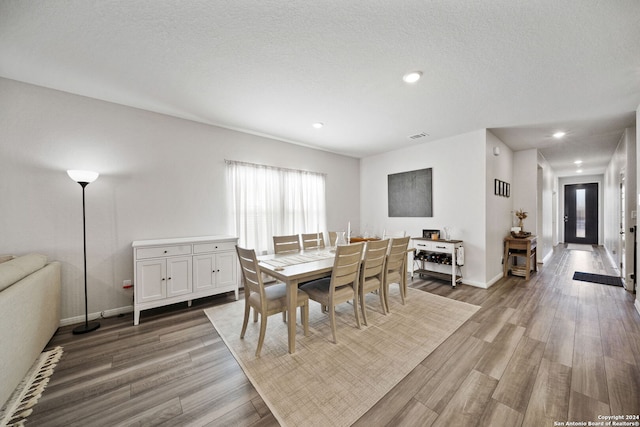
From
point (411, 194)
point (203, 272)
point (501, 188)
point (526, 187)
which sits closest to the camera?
point (203, 272)

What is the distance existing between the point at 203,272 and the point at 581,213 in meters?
12.5

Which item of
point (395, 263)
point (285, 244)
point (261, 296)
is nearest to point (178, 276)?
point (285, 244)

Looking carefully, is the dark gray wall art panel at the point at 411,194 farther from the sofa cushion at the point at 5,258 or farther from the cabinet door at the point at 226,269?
the sofa cushion at the point at 5,258

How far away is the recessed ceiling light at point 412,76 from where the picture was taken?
2295 mm

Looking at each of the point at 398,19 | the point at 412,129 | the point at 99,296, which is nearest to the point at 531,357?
the point at 398,19

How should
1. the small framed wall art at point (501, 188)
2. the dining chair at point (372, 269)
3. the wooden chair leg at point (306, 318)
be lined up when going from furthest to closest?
the small framed wall art at point (501, 188), the dining chair at point (372, 269), the wooden chair leg at point (306, 318)

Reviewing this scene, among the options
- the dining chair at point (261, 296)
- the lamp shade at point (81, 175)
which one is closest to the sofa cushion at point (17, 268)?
the lamp shade at point (81, 175)

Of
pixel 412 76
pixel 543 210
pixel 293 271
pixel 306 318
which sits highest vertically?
pixel 412 76

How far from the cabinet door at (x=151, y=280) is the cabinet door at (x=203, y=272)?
1.14 ft

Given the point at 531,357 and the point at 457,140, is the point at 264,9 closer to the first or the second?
the point at 531,357

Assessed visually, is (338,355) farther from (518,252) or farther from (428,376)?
(518,252)

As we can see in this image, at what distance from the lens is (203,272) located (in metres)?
3.20

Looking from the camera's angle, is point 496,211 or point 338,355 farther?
point 496,211

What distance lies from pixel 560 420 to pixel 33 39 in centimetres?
467
